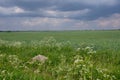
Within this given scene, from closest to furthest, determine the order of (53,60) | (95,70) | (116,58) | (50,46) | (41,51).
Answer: (95,70)
(53,60)
(116,58)
(41,51)
(50,46)

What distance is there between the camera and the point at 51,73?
29.0 feet

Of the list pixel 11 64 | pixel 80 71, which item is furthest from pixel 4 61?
pixel 80 71

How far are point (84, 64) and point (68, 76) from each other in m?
0.50

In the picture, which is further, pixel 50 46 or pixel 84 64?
pixel 50 46

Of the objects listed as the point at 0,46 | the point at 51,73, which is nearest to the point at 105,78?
the point at 51,73

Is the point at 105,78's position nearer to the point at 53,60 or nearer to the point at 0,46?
the point at 53,60

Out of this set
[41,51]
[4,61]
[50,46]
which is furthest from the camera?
[50,46]

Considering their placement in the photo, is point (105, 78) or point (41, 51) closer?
point (105, 78)

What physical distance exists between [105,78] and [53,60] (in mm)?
3437

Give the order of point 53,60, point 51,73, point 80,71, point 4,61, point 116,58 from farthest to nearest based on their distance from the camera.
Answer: point 116,58 → point 53,60 → point 4,61 → point 51,73 → point 80,71

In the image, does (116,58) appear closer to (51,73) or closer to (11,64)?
(51,73)

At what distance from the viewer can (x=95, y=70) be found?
788cm

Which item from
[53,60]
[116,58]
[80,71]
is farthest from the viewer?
[116,58]

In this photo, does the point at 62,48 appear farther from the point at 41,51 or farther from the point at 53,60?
the point at 53,60
